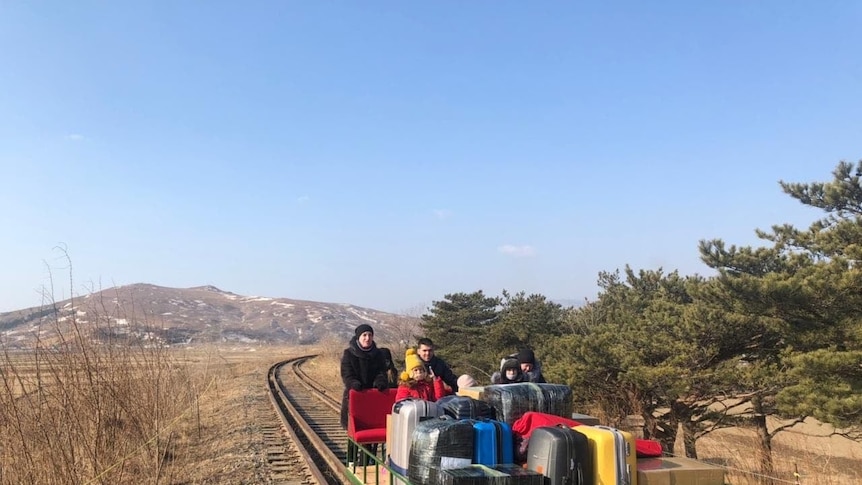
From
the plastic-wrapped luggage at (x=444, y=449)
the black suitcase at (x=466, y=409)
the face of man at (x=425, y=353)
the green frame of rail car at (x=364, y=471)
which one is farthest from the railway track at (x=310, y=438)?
the plastic-wrapped luggage at (x=444, y=449)

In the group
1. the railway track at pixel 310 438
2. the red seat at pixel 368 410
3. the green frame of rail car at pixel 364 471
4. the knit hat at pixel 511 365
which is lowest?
the railway track at pixel 310 438

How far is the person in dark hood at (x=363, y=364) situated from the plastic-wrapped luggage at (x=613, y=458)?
11.4 feet

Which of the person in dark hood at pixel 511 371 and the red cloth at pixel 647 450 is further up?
the person in dark hood at pixel 511 371

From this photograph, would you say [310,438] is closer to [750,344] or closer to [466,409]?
[466,409]

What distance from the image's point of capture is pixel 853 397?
9.05 m

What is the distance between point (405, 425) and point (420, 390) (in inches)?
50.3

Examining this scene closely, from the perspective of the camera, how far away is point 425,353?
20.9ft

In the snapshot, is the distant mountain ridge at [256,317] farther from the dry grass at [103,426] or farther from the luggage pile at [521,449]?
the luggage pile at [521,449]

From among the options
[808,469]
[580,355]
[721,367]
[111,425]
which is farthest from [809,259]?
[111,425]

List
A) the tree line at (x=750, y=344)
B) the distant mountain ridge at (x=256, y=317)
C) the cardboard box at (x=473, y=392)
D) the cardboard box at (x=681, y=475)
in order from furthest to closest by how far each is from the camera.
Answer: the distant mountain ridge at (x=256, y=317), the tree line at (x=750, y=344), the cardboard box at (x=473, y=392), the cardboard box at (x=681, y=475)

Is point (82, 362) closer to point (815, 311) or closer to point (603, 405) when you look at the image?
point (815, 311)

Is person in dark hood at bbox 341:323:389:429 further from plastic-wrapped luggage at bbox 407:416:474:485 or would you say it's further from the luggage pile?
plastic-wrapped luggage at bbox 407:416:474:485

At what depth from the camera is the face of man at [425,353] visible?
6363mm

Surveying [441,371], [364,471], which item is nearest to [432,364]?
[441,371]
